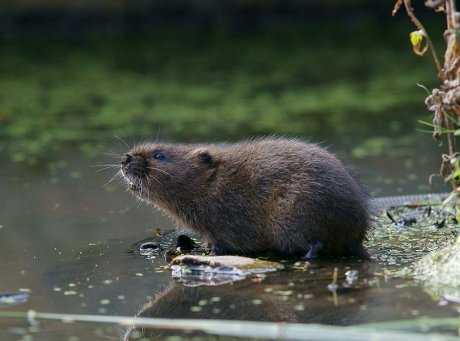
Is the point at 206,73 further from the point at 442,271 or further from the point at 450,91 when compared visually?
the point at 442,271

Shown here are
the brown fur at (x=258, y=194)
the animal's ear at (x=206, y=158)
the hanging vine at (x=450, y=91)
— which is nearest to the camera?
the hanging vine at (x=450, y=91)

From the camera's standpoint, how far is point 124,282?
16.9 ft

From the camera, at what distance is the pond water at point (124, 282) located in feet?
14.1

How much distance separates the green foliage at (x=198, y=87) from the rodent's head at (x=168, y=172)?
10.8 feet

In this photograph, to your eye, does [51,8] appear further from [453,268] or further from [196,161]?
[453,268]

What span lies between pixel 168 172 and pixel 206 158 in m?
0.24

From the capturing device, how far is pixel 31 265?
18.4 ft

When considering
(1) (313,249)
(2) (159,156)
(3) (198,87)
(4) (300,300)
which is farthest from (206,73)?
(4) (300,300)

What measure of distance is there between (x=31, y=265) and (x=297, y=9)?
12.5 m

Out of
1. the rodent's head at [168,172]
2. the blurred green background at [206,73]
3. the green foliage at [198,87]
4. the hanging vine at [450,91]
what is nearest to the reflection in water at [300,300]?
the hanging vine at [450,91]

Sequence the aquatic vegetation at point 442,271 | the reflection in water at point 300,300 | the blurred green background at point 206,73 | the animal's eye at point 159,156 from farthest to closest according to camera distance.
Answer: the blurred green background at point 206,73 < the animal's eye at point 159,156 < the aquatic vegetation at point 442,271 < the reflection in water at point 300,300

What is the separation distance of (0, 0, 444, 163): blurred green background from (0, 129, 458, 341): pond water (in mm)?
1386

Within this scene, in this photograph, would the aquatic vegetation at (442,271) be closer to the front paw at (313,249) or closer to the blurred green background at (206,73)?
the front paw at (313,249)

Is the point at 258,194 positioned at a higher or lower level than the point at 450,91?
lower
